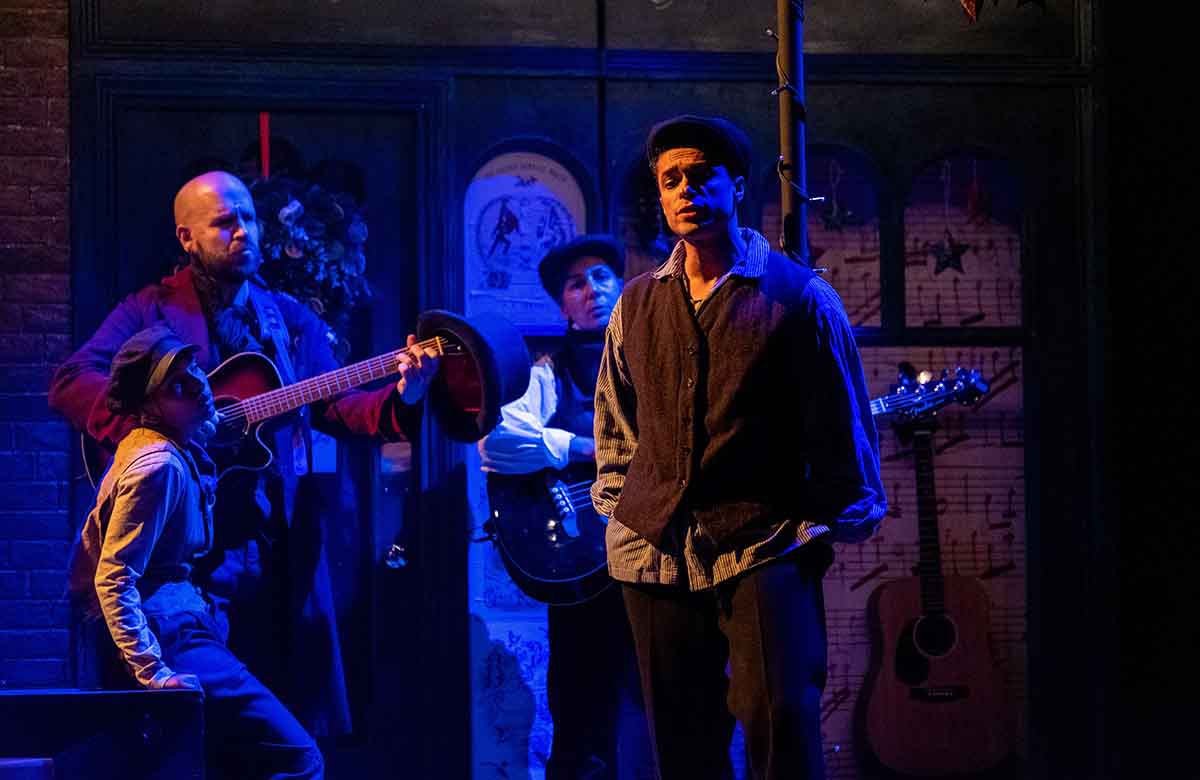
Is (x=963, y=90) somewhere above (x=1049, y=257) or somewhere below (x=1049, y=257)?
above

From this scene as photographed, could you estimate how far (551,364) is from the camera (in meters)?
5.29

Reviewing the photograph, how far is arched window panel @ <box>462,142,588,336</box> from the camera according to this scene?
563 cm

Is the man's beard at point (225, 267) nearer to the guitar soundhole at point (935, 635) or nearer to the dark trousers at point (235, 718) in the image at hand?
the dark trousers at point (235, 718)

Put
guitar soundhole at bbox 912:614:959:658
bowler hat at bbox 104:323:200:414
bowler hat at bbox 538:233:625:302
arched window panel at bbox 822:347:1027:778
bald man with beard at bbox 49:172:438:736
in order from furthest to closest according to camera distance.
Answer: arched window panel at bbox 822:347:1027:778
guitar soundhole at bbox 912:614:959:658
bowler hat at bbox 538:233:625:302
bald man with beard at bbox 49:172:438:736
bowler hat at bbox 104:323:200:414

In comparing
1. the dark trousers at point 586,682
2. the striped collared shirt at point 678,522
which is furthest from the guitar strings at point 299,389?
the striped collared shirt at point 678,522

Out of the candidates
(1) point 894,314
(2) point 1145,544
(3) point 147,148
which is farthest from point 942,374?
(3) point 147,148

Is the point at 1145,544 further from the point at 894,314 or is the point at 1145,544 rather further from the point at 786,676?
the point at 786,676

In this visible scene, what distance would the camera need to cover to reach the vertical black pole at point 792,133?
3.42 metres

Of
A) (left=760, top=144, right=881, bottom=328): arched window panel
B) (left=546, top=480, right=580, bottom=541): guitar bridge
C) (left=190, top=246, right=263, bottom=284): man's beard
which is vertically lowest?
(left=546, top=480, right=580, bottom=541): guitar bridge

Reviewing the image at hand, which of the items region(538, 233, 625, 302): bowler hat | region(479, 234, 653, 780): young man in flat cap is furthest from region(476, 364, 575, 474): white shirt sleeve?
region(538, 233, 625, 302): bowler hat

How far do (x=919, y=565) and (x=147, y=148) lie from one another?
137 inches

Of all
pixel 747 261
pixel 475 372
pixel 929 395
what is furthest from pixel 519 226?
pixel 747 261

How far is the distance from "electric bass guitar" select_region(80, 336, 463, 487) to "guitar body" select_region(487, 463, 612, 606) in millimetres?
586

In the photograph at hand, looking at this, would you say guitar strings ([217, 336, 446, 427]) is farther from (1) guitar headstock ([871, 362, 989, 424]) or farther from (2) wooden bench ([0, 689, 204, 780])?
(1) guitar headstock ([871, 362, 989, 424])
